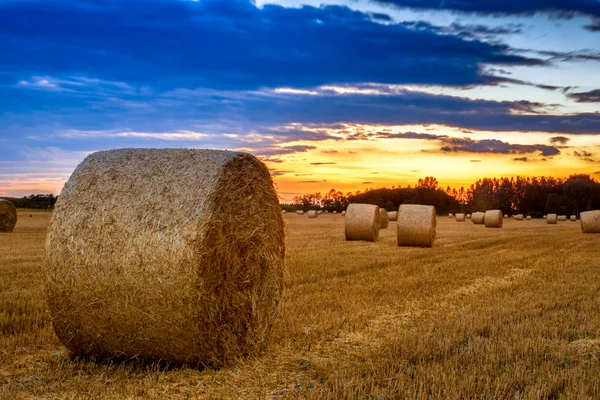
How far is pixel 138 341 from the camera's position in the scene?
599 centimetres

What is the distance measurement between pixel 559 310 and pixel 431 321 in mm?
2222

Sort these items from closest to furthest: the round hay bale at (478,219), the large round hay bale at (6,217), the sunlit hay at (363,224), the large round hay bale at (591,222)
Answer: the sunlit hay at (363,224)
the large round hay bale at (6,217)
the large round hay bale at (591,222)
the round hay bale at (478,219)

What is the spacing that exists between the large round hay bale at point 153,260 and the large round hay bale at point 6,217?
1938 cm

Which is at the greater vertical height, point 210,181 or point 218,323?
point 210,181

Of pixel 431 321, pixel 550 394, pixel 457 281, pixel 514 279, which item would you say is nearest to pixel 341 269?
pixel 457 281

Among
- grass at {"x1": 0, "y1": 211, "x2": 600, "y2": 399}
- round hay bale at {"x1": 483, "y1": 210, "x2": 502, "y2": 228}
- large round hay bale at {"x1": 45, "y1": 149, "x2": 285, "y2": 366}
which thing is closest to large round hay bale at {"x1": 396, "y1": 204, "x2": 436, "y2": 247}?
grass at {"x1": 0, "y1": 211, "x2": 600, "y2": 399}

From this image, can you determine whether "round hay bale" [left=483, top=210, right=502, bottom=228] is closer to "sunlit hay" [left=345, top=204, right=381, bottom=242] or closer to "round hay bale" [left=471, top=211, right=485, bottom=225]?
"round hay bale" [left=471, top=211, right=485, bottom=225]

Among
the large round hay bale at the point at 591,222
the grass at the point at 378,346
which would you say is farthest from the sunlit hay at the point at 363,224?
the large round hay bale at the point at 591,222

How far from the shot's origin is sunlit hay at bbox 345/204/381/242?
21.9 m

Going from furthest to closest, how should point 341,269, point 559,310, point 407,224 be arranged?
point 407,224, point 341,269, point 559,310

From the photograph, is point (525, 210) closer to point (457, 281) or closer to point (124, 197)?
point (457, 281)

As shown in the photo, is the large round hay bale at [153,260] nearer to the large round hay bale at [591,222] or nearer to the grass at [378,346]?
the grass at [378,346]

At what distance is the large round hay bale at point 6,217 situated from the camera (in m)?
23.7

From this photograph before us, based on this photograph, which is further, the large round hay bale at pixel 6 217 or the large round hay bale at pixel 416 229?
the large round hay bale at pixel 6 217
